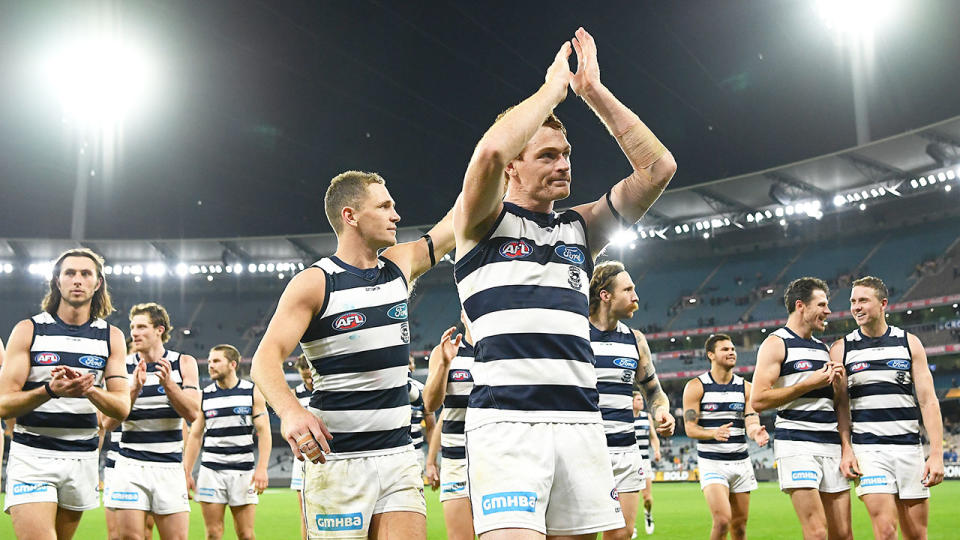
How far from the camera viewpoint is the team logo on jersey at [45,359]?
5570 mm

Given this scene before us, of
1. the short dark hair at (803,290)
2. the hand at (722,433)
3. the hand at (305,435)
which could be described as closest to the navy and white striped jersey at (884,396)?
the short dark hair at (803,290)

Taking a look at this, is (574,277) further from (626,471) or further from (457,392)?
(457,392)

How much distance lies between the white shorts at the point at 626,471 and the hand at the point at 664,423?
1.30 m

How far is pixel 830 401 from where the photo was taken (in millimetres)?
7363

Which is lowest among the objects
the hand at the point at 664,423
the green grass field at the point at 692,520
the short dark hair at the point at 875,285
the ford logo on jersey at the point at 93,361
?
the green grass field at the point at 692,520

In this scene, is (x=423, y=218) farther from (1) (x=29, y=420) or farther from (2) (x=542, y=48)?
(1) (x=29, y=420)

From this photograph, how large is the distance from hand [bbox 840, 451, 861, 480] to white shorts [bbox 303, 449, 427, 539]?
14.7 feet

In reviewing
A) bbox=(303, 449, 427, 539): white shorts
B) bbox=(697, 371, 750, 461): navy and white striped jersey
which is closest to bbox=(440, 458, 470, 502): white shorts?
bbox=(697, 371, 750, 461): navy and white striped jersey

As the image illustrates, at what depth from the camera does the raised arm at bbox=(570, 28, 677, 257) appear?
3.55 metres

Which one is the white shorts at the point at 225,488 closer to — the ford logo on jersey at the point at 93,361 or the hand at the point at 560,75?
the ford logo on jersey at the point at 93,361

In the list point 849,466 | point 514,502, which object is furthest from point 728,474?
point 514,502

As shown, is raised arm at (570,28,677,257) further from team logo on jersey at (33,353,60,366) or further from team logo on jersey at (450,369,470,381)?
team logo on jersey at (450,369,470,381)

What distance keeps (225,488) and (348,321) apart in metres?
6.63

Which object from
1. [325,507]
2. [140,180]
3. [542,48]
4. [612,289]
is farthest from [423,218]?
[325,507]
